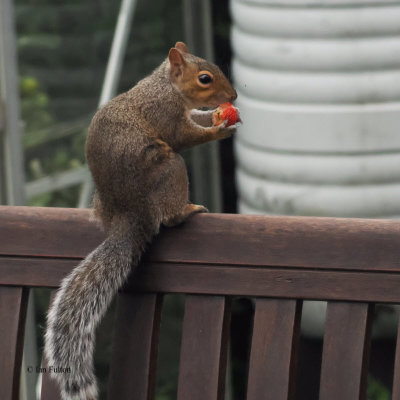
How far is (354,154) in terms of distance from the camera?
2.28 meters

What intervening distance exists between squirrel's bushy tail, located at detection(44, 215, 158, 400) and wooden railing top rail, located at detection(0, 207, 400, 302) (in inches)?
0.9

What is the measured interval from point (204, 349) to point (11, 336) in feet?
0.82

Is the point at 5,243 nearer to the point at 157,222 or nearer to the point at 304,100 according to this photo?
the point at 157,222

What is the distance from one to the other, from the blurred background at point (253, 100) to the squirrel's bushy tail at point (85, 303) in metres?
0.72

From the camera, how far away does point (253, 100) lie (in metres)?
2.39

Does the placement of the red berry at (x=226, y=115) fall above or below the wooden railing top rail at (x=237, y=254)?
above

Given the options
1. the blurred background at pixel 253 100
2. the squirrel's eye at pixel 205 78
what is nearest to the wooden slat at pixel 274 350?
the squirrel's eye at pixel 205 78

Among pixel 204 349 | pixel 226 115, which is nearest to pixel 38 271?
pixel 204 349

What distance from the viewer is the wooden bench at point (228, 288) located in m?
1.18

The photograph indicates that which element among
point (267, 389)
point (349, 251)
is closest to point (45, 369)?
point (267, 389)

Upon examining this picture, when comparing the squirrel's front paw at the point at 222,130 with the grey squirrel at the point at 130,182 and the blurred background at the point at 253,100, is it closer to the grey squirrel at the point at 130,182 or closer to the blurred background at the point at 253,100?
the grey squirrel at the point at 130,182

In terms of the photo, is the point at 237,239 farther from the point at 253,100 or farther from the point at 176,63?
the point at 253,100

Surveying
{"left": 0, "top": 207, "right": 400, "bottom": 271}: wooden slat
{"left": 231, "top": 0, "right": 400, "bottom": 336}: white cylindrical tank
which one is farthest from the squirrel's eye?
{"left": 231, "top": 0, "right": 400, "bottom": 336}: white cylindrical tank

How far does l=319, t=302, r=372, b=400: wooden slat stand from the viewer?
1.17 metres
